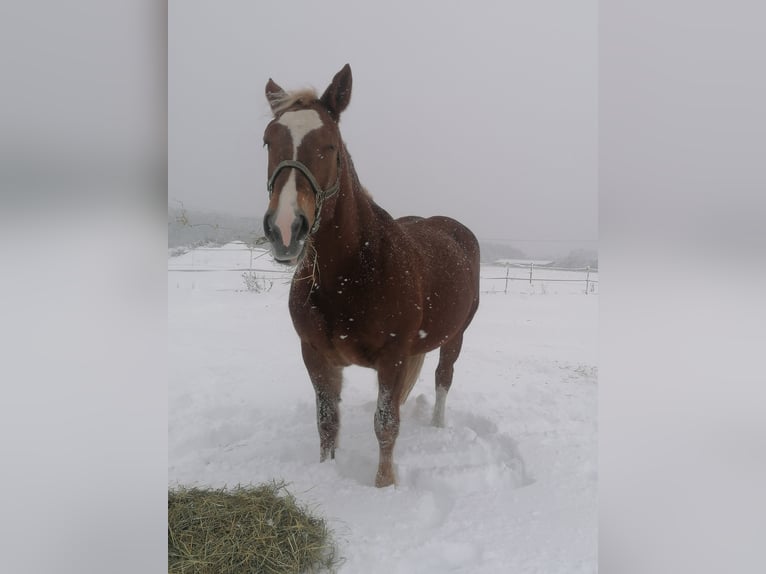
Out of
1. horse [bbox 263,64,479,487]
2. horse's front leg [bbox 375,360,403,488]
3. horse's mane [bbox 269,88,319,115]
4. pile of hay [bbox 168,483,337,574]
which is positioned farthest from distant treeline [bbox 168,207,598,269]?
pile of hay [bbox 168,483,337,574]

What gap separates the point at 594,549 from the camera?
1.03m

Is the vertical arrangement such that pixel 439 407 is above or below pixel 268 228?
below

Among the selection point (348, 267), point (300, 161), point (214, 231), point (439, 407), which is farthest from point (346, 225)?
point (439, 407)

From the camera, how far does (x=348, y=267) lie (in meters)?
1.10

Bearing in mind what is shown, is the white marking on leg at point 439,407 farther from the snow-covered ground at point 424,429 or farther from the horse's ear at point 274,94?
the horse's ear at point 274,94

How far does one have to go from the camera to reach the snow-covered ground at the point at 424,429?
1.05m

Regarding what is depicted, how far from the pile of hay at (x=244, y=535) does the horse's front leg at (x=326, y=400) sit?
0.19m

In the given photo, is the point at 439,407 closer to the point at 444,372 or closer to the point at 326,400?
the point at 444,372

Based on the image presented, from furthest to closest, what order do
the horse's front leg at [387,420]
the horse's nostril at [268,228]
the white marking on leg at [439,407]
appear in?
the white marking on leg at [439,407] < the horse's front leg at [387,420] < the horse's nostril at [268,228]

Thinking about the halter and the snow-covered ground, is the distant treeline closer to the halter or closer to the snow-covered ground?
the snow-covered ground

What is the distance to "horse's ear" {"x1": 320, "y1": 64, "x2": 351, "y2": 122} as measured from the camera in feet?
3.31

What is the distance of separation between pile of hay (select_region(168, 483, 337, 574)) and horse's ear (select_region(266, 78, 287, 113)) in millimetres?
967

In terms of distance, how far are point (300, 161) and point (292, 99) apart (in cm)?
19

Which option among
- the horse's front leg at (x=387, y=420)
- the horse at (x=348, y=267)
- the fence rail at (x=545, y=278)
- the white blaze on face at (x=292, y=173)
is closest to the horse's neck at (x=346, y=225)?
the horse at (x=348, y=267)
